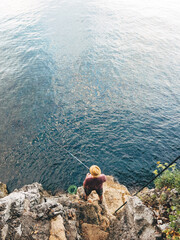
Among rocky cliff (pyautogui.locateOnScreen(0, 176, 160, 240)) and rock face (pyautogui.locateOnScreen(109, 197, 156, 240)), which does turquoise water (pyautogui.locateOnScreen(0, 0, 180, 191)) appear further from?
rock face (pyautogui.locateOnScreen(109, 197, 156, 240))

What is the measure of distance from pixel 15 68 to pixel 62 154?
608 inches

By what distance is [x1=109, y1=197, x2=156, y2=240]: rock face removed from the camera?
464 cm

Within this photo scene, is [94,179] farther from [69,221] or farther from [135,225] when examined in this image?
[135,225]

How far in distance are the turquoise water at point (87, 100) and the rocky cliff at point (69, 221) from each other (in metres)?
3.15

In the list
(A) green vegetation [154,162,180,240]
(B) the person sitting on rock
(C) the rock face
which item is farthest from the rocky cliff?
(B) the person sitting on rock

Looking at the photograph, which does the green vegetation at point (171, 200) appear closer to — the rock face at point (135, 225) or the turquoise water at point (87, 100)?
the rock face at point (135, 225)

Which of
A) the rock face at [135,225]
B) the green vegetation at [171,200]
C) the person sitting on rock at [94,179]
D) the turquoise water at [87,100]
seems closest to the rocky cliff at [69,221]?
the rock face at [135,225]

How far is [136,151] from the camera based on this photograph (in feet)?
34.6

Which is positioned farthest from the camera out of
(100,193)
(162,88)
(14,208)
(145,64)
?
(145,64)

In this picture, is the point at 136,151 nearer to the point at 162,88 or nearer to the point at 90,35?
the point at 162,88

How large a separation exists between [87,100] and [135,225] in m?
11.0

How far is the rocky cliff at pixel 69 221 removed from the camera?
4615 mm

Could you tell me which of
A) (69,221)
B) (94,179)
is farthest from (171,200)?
(69,221)

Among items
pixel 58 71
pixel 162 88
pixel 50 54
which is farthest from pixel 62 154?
pixel 50 54
